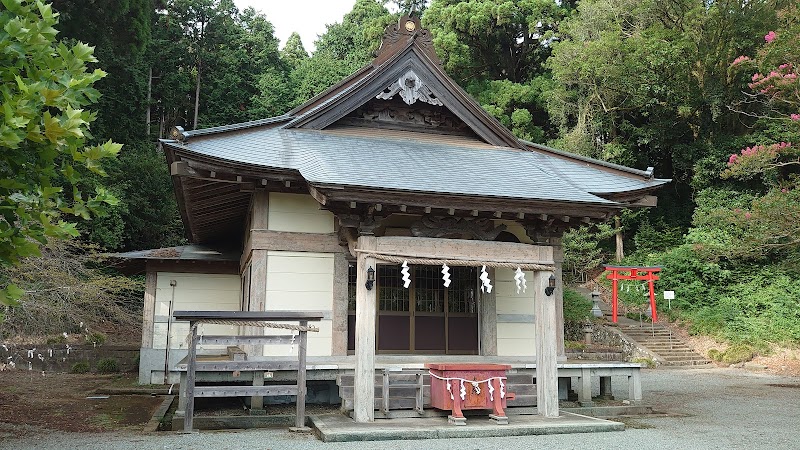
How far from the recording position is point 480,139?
12109mm

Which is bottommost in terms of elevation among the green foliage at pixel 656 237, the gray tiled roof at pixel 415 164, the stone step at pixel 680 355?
the stone step at pixel 680 355

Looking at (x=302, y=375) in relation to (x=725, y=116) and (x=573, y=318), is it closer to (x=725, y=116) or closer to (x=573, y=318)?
(x=573, y=318)

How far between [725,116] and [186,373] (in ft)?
93.2

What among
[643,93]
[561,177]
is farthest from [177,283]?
[643,93]

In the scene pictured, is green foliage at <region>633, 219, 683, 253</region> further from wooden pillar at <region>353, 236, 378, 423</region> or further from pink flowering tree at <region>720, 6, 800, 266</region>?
wooden pillar at <region>353, 236, 378, 423</region>

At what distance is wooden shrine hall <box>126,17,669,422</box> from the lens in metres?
8.31

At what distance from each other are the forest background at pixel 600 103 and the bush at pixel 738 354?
0.61 metres

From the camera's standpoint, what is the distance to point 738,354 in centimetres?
2052

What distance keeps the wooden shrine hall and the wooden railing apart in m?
0.72

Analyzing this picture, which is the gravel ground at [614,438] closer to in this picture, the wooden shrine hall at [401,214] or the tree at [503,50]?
the wooden shrine hall at [401,214]

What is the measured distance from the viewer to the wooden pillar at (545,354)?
861 cm

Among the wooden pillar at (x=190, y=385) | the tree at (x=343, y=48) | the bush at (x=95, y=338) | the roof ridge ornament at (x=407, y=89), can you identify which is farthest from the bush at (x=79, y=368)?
the tree at (x=343, y=48)

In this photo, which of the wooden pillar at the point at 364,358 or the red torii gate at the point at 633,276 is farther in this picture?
the red torii gate at the point at 633,276

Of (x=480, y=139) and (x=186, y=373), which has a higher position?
(x=480, y=139)
